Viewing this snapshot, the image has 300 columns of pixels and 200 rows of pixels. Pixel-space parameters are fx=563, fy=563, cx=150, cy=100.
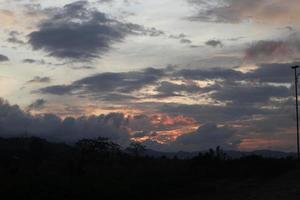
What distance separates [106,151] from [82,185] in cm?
2952

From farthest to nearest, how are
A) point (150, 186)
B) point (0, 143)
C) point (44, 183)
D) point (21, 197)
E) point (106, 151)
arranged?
point (0, 143) < point (106, 151) < point (150, 186) < point (44, 183) < point (21, 197)

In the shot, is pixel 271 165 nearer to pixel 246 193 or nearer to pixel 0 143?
pixel 246 193

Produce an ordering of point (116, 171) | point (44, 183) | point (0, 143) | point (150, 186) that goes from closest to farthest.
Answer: point (44, 183)
point (150, 186)
point (116, 171)
point (0, 143)

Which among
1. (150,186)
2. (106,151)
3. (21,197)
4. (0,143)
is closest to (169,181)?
(150,186)

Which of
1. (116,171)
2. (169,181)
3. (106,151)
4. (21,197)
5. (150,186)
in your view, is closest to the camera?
(21,197)

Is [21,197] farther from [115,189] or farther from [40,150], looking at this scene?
[40,150]

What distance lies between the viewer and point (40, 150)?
202ft

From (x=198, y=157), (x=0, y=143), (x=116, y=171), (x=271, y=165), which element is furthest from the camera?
(x=0, y=143)

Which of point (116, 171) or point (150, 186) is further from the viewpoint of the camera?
point (116, 171)

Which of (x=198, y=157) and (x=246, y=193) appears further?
(x=198, y=157)

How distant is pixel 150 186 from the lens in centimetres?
3116

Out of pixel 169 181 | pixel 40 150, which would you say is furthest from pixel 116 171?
pixel 40 150

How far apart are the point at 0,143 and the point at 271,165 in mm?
64620

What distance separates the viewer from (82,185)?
93.0 feet
